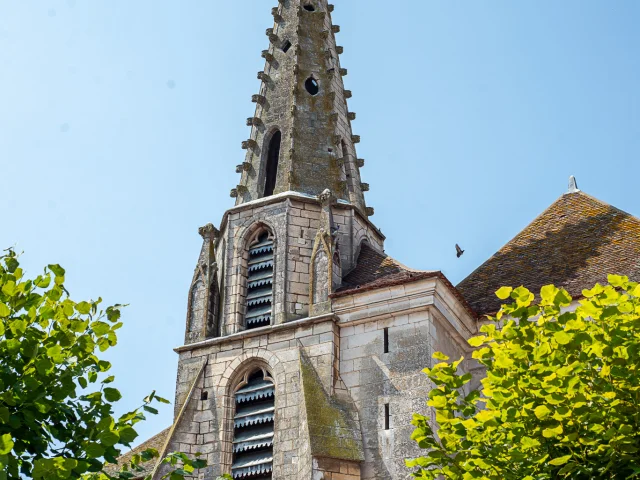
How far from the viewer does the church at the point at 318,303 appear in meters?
18.8

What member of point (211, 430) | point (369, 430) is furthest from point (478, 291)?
point (211, 430)

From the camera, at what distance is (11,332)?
11500 millimetres

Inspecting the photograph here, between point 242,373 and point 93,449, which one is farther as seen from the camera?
point 242,373

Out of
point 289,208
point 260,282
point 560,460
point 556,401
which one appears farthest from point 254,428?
point 560,460

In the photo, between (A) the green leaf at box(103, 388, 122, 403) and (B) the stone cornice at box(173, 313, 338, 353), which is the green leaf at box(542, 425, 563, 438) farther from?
(B) the stone cornice at box(173, 313, 338, 353)

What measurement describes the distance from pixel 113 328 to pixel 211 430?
322 inches

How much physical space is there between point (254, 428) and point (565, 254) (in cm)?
755

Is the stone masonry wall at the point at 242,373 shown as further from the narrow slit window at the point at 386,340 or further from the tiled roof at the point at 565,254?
the tiled roof at the point at 565,254

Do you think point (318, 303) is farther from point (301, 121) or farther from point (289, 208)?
point (301, 121)

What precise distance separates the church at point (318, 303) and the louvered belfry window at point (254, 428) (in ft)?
0.09

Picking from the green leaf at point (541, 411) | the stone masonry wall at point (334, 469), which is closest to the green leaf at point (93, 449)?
the green leaf at point (541, 411)

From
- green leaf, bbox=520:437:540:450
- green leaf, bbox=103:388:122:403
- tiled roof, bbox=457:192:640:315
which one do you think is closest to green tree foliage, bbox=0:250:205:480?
green leaf, bbox=103:388:122:403

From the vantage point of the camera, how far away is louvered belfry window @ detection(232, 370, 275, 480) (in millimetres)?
19297

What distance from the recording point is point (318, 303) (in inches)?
806
